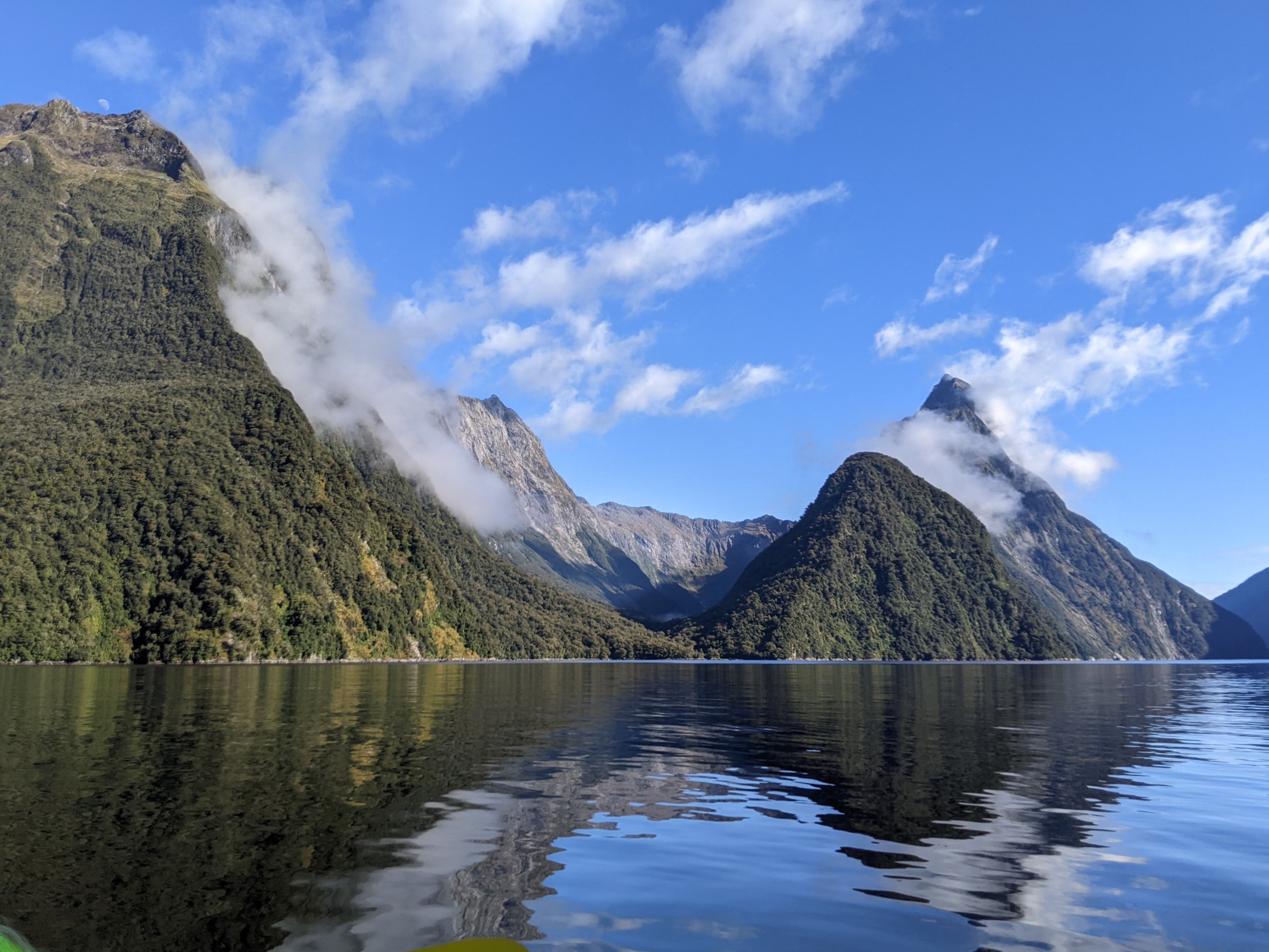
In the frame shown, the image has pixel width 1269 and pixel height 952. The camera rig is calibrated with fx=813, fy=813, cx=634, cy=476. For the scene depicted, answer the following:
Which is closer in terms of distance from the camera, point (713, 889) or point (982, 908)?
point (982, 908)

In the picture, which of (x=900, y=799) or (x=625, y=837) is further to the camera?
(x=900, y=799)

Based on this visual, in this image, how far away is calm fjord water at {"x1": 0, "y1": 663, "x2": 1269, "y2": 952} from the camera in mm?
14594

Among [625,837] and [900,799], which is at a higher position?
[625,837]

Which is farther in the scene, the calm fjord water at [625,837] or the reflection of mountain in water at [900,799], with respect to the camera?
the reflection of mountain in water at [900,799]

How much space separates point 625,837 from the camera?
2188 centimetres

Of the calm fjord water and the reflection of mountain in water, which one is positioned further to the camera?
the reflection of mountain in water

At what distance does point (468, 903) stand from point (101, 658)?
220m

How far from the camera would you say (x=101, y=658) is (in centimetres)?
19425

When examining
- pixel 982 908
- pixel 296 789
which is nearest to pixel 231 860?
pixel 296 789

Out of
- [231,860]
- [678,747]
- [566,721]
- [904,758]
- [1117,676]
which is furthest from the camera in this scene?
[1117,676]

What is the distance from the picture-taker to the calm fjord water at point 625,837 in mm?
14594

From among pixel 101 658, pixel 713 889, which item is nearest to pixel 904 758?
pixel 713 889

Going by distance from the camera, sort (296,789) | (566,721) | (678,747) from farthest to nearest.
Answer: (566,721) < (678,747) < (296,789)

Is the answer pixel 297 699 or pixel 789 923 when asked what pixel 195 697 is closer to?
pixel 297 699
